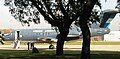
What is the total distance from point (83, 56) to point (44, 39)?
39010 mm

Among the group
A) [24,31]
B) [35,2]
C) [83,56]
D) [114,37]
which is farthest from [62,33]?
[114,37]

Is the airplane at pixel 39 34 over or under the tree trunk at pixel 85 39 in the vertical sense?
under

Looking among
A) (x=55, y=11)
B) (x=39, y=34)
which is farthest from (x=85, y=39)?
(x=39, y=34)

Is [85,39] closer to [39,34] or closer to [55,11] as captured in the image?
[55,11]

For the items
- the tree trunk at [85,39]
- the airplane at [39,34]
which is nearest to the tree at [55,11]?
the tree trunk at [85,39]

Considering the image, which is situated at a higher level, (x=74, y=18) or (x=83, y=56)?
(x=74, y=18)

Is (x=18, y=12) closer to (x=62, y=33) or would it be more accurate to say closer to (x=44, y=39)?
(x=62, y=33)

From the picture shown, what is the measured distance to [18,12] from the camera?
95.9 ft

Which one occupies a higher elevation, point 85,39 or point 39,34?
point 85,39

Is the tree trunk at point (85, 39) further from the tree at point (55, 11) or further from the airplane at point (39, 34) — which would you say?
the airplane at point (39, 34)

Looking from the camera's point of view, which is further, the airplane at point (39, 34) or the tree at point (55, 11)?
the airplane at point (39, 34)

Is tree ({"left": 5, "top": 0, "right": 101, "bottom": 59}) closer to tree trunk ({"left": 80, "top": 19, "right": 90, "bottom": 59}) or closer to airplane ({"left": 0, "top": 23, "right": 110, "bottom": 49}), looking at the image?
tree trunk ({"left": 80, "top": 19, "right": 90, "bottom": 59})

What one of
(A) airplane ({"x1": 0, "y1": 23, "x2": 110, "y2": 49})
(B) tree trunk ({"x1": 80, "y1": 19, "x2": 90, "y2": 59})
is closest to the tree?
(B) tree trunk ({"x1": 80, "y1": 19, "x2": 90, "y2": 59})

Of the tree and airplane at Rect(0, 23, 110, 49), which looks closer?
the tree
